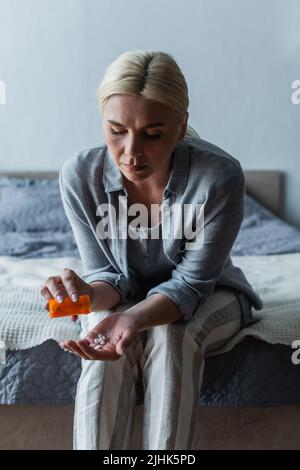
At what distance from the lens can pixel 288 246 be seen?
2.33m

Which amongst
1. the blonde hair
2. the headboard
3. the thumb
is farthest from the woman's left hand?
the headboard

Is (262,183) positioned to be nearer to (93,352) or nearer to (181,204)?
(181,204)

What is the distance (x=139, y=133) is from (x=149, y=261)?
0.93 feet

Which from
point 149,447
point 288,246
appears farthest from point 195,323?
point 288,246

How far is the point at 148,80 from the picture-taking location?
4.18ft

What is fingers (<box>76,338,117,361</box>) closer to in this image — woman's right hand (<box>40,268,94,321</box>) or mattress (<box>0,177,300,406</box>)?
woman's right hand (<box>40,268,94,321</box>)

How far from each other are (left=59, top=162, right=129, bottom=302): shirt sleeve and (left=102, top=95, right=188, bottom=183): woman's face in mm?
136

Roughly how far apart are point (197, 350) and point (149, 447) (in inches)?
7.5

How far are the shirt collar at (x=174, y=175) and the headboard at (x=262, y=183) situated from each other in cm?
133

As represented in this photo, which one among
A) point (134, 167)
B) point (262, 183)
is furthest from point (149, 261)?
point (262, 183)

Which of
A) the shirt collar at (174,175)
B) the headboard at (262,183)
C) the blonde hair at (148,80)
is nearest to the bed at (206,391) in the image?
the shirt collar at (174,175)

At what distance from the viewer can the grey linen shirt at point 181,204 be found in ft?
4.55

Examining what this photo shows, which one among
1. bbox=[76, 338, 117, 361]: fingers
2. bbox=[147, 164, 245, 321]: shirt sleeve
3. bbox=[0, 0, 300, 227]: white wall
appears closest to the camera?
bbox=[76, 338, 117, 361]: fingers

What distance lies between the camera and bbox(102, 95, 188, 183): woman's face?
50.1 inches
